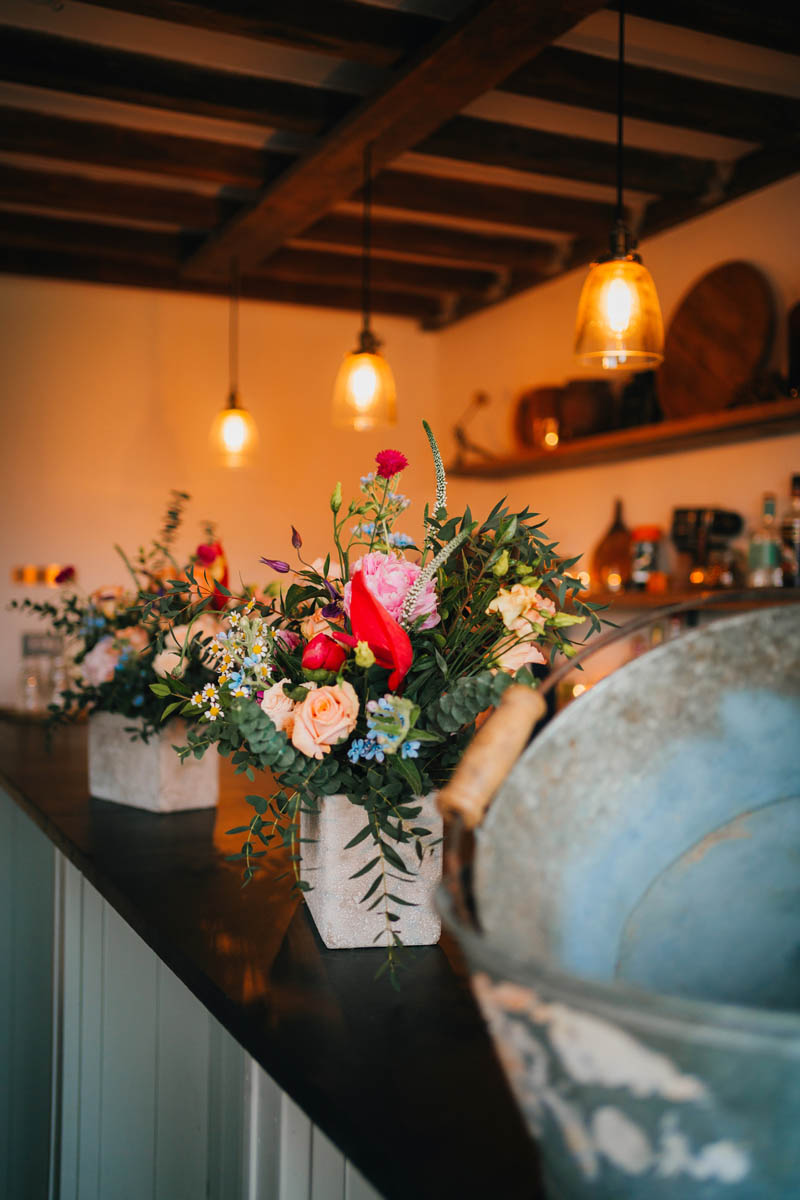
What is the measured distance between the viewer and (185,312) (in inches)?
185

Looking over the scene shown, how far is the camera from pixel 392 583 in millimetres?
919

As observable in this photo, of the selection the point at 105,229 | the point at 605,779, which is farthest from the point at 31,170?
the point at 605,779

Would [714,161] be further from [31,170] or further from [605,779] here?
[605,779]

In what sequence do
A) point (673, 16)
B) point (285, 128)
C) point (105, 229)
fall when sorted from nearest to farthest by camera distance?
point (673, 16) < point (285, 128) < point (105, 229)

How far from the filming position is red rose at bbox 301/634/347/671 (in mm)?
967

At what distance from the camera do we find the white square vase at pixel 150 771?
168cm

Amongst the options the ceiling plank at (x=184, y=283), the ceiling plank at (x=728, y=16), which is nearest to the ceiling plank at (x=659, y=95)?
the ceiling plank at (x=728, y=16)

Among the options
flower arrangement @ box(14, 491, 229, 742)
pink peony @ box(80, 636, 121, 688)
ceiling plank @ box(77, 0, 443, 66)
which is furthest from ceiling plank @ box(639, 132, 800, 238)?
pink peony @ box(80, 636, 121, 688)

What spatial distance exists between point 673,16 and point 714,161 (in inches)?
42.4

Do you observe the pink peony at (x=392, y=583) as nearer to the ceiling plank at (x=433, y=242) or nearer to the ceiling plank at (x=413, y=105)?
the ceiling plank at (x=413, y=105)

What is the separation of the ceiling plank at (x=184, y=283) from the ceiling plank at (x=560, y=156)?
64.4 inches

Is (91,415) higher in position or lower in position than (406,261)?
lower

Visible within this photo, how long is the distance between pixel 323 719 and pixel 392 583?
0.45 feet

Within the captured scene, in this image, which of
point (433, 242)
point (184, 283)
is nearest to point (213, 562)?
point (433, 242)
